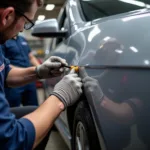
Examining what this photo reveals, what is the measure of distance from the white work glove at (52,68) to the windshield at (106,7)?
354 millimetres

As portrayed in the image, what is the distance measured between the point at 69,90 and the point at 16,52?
167 centimetres

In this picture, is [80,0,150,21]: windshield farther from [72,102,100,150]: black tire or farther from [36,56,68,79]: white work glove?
[72,102,100,150]: black tire

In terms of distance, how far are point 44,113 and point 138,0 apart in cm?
86

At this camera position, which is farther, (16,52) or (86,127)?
(16,52)

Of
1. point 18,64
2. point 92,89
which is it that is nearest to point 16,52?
point 18,64

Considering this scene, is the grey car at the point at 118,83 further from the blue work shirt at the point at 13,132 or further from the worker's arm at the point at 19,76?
the worker's arm at the point at 19,76

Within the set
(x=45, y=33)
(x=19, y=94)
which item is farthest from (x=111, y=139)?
(x=19, y=94)

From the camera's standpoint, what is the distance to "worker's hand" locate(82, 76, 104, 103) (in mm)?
1104

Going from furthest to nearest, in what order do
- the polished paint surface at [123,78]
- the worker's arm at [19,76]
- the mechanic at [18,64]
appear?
1. the mechanic at [18,64]
2. the worker's arm at [19,76]
3. the polished paint surface at [123,78]

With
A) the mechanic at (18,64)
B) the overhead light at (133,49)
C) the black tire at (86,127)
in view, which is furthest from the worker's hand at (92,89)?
the mechanic at (18,64)

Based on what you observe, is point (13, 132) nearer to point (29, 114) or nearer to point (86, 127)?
point (29, 114)

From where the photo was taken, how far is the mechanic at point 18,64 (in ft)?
8.79

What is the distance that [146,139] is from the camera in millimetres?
915

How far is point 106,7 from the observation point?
1.74 metres
